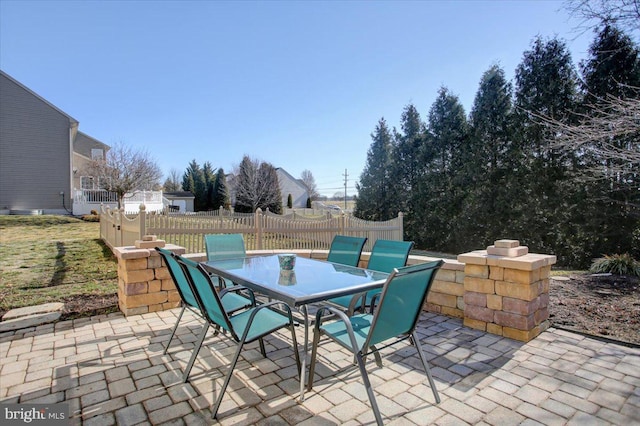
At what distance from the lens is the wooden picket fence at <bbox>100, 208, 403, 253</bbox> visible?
5.97 m

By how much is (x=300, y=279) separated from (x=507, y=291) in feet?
6.55

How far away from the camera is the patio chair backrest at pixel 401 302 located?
6.06 ft

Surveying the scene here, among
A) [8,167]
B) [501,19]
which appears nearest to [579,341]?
[501,19]

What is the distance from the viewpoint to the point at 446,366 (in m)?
2.58

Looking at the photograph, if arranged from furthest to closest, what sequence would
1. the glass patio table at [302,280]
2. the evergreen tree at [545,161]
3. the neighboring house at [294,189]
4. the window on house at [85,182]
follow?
the neighboring house at [294,189]
the window on house at [85,182]
the evergreen tree at [545,161]
the glass patio table at [302,280]

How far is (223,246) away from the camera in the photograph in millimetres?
4062

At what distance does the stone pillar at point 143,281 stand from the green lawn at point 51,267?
1.22m

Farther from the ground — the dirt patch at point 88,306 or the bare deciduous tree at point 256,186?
the bare deciduous tree at point 256,186

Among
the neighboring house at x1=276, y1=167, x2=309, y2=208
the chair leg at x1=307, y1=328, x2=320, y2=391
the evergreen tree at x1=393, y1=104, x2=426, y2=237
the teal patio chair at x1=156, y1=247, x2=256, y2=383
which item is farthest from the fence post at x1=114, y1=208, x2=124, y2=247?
the neighboring house at x1=276, y1=167, x2=309, y2=208

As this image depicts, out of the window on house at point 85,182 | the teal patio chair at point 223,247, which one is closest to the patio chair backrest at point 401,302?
the teal patio chair at point 223,247

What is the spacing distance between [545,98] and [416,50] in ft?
16.4

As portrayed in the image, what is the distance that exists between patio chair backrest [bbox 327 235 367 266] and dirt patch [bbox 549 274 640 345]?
2.16 metres

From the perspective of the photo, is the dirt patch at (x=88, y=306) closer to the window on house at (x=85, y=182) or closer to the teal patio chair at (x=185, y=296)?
the teal patio chair at (x=185, y=296)

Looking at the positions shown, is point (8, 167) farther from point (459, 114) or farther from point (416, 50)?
point (459, 114)
